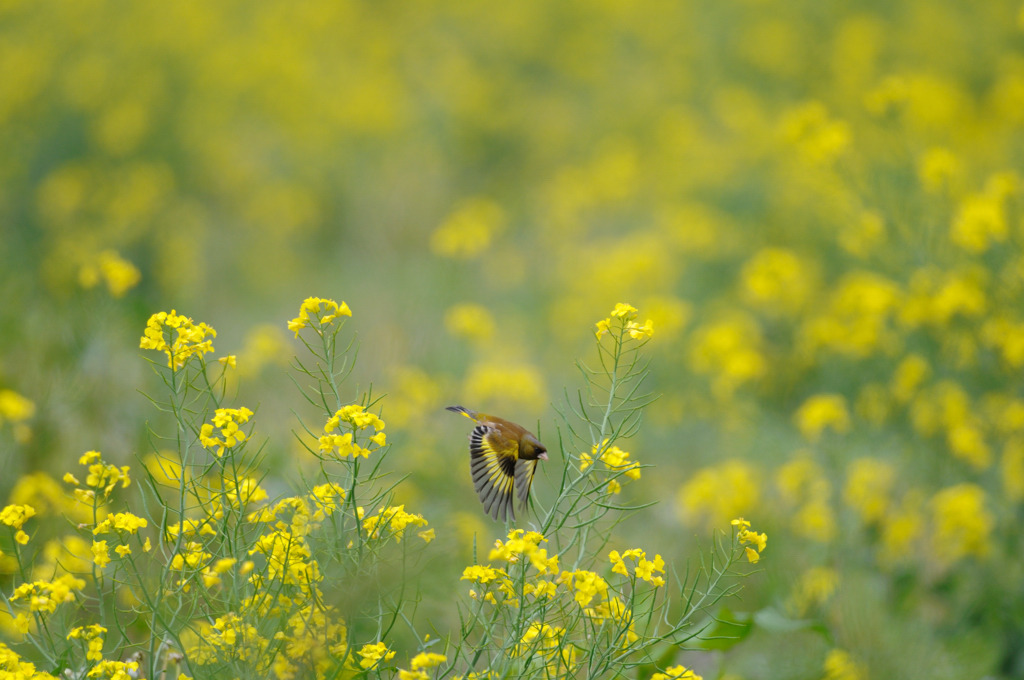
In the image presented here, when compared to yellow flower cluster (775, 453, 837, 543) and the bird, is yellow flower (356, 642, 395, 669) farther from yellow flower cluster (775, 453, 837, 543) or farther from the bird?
yellow flower cluster (775, 453, 837, 543)

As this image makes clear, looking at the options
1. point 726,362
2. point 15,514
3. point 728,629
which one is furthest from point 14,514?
point 726,362

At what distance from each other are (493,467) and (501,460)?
0.03 m

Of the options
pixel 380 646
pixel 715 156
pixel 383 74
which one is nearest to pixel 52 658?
pixel 380 646

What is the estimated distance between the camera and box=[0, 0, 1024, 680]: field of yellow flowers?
148 centimetres

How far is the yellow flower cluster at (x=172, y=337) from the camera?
1420 mm

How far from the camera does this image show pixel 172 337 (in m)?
1.46

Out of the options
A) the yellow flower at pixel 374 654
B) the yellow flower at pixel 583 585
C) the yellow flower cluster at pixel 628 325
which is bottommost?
the yellow flower at pixel 374 654

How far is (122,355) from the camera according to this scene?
12.1 feet

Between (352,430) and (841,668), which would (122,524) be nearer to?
(352,430)

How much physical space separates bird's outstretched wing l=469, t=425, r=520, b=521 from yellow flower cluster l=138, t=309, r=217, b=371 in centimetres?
50

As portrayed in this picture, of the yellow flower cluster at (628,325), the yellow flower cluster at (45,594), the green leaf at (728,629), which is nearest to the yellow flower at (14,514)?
the yellow flower cluster at (45,594)

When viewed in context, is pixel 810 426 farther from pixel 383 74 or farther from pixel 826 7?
pixel 383 74

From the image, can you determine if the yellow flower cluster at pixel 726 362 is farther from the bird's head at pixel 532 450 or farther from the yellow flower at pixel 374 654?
the yellow flower at pixel 374 654

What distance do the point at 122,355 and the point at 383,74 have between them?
5958 millimetres
